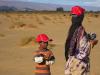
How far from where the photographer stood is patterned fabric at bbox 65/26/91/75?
7.72m

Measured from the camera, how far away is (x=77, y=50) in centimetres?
775

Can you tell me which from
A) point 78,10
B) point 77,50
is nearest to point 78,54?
point 77,50

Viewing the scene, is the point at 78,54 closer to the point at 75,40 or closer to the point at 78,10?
the point at 75,40

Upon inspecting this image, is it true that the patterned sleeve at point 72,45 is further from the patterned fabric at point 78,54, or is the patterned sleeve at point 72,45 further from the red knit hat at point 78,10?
the red knit hat at point 78,10

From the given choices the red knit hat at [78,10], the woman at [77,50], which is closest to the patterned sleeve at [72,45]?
the woman at [77,50]

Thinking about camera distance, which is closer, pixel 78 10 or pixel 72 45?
pixel 72 45

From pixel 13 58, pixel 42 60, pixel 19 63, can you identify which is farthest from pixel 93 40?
pixel 13 58

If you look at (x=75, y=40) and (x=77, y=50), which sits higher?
(x=75, y=40)

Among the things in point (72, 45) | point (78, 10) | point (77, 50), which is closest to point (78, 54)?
point (77, 50)

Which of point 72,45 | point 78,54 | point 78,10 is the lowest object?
point 78,54

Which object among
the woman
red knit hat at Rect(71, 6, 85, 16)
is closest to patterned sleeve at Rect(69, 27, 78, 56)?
the woman

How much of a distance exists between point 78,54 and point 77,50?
0.07 m

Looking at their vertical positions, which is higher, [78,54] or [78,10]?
[78,10]

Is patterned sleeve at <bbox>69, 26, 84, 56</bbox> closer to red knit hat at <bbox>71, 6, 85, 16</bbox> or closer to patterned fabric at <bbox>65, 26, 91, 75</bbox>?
patterned fabric at <bbox>65, 26, 91, 75</bbox>
